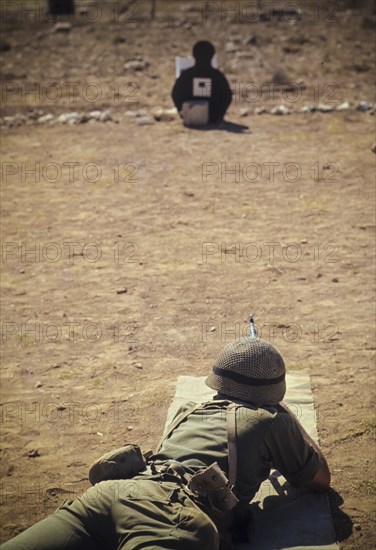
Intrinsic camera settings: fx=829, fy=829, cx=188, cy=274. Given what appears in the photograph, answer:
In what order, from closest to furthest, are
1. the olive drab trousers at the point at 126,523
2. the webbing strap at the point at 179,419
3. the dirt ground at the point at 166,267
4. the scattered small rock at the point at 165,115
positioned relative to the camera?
1. the olive drab trousers at the point at 126,523
2. the webbing strap at the point at 179,419
3. the dirt ground at the point at 166,267
4. the scattered small rock at the point at 165,115

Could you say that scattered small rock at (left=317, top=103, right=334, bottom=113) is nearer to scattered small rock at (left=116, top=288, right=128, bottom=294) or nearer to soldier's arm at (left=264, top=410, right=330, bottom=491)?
scattered small rock at (left=116, top=288, right=128, bottom=294)

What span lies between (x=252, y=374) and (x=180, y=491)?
31.1 inches

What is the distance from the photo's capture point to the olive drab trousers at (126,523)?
3814 mm

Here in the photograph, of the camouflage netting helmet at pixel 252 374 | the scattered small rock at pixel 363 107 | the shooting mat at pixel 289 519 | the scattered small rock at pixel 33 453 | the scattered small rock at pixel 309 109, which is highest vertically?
the camouflage netting helmet at pixel 252 374

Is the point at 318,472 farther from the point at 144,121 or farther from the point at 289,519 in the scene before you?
the point at 144,121

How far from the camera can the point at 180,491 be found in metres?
4.11

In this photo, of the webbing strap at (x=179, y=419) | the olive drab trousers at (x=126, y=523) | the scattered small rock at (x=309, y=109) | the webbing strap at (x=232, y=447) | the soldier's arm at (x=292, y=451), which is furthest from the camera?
the scattered small rock at (x=309, y=109)

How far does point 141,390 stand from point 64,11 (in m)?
18.5

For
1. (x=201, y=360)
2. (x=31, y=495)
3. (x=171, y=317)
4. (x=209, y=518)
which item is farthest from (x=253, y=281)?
(x=209, y=518)

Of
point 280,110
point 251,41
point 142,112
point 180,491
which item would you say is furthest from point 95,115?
point 180,491

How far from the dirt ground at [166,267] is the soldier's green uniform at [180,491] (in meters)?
0.68

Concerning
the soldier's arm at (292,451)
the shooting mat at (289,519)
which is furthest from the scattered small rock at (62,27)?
the soldier's arm at (292,451)

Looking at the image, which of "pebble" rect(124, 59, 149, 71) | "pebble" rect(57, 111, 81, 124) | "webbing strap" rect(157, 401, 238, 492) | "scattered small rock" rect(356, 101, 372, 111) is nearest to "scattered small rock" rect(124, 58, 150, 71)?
"pebble" rect(124, 59, 149, 71)

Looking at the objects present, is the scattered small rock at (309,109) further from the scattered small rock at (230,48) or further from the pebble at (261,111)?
the scattered small rock at (230,48)
